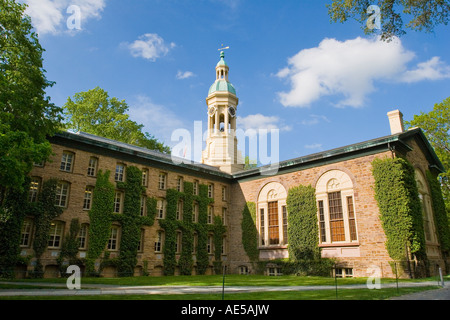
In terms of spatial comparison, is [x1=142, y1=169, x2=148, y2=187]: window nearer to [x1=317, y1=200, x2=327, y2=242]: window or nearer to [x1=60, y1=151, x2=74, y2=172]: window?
[x1=60, y1=151, x2=74, y2=172]: window

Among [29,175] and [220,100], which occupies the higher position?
[220,100]

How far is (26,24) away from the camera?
1886 centimetres

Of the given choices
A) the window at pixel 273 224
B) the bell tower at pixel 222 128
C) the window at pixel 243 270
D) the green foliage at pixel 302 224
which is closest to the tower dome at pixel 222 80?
the bell tower at pixel 222 128

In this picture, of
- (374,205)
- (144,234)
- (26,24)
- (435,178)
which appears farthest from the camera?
(435,178)

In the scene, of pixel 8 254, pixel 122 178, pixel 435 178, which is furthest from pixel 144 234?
pixel 435 178

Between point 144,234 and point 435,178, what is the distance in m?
26.2

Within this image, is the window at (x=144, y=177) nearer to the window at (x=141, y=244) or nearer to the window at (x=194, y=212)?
the window at (x=141, y=244)

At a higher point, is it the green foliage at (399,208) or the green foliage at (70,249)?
the green foliage at (399,208)

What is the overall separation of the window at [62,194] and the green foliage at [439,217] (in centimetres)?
2928

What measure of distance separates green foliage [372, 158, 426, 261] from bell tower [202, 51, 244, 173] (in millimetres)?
17876

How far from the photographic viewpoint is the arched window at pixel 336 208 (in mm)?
24844

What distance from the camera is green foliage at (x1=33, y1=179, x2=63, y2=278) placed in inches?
808

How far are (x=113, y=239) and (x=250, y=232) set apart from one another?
12735 mm

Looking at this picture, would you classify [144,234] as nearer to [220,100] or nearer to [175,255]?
[175,255]
